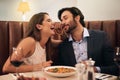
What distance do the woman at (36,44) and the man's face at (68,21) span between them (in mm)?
202

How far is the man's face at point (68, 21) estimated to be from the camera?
239 cm

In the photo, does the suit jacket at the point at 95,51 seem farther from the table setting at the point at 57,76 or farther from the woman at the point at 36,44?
the table setting at the point at 57,76

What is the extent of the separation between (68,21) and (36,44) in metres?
0.52

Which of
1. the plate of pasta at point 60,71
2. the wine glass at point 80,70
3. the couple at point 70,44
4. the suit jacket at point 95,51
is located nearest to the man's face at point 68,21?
the couple at point 70,44

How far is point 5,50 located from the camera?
2.40 m

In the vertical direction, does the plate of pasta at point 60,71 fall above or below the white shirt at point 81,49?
below

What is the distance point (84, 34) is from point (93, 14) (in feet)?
2.96

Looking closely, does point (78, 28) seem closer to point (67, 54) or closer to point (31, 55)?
point (67, 54)

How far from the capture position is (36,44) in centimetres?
209

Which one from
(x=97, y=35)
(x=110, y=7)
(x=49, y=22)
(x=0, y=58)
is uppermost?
(x=110, y=7)

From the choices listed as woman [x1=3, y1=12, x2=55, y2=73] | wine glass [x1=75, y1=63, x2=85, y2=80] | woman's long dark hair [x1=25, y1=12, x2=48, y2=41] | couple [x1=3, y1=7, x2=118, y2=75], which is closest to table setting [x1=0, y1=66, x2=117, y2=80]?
wine glass [x1=75, y1=63, x2=85, y2=80]

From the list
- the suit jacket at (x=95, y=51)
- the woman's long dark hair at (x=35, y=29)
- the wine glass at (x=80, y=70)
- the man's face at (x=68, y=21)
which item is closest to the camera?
the wine glass at (x=80, y=70)

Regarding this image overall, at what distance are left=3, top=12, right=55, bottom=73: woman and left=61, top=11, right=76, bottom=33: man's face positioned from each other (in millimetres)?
202

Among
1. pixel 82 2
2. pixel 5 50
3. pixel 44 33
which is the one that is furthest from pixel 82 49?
pixel 82 2
